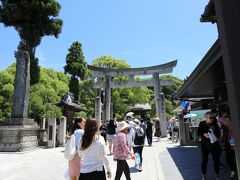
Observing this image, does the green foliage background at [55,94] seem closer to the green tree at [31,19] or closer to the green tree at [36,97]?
the green tree at [36,97]

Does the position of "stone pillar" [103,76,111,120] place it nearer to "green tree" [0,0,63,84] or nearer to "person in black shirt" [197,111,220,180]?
"green tree" [0,0,63,84]

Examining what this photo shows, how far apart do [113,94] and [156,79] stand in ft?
43.7

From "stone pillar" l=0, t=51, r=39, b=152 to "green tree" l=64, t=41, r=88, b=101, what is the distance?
21.0 metres

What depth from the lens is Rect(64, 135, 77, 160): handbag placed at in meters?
4.60

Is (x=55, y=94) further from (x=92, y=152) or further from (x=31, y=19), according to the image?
(x=92, y=152)

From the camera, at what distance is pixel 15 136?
14.8 meters

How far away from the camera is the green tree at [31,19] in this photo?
767 inches

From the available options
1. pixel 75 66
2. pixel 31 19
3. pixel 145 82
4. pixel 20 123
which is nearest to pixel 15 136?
pixel 20 123

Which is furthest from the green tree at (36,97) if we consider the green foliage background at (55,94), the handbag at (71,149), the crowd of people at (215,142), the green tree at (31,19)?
the handbag at (71,149)

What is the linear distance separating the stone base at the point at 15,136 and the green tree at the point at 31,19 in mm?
8005

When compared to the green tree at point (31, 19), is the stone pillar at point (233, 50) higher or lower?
lower

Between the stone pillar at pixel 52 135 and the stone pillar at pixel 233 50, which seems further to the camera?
the stone pillar at pixel 52 135

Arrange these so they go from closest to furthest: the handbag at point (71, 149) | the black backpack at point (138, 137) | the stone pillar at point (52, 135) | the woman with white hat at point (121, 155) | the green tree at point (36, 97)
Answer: the handbag at point (71, 149), the woman with white hat at point (121, 155), the black backpack at point (138, 137), the stone pillar at point (52, 135), the green tree at point (36, 97)

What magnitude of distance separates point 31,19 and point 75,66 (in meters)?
17.6
